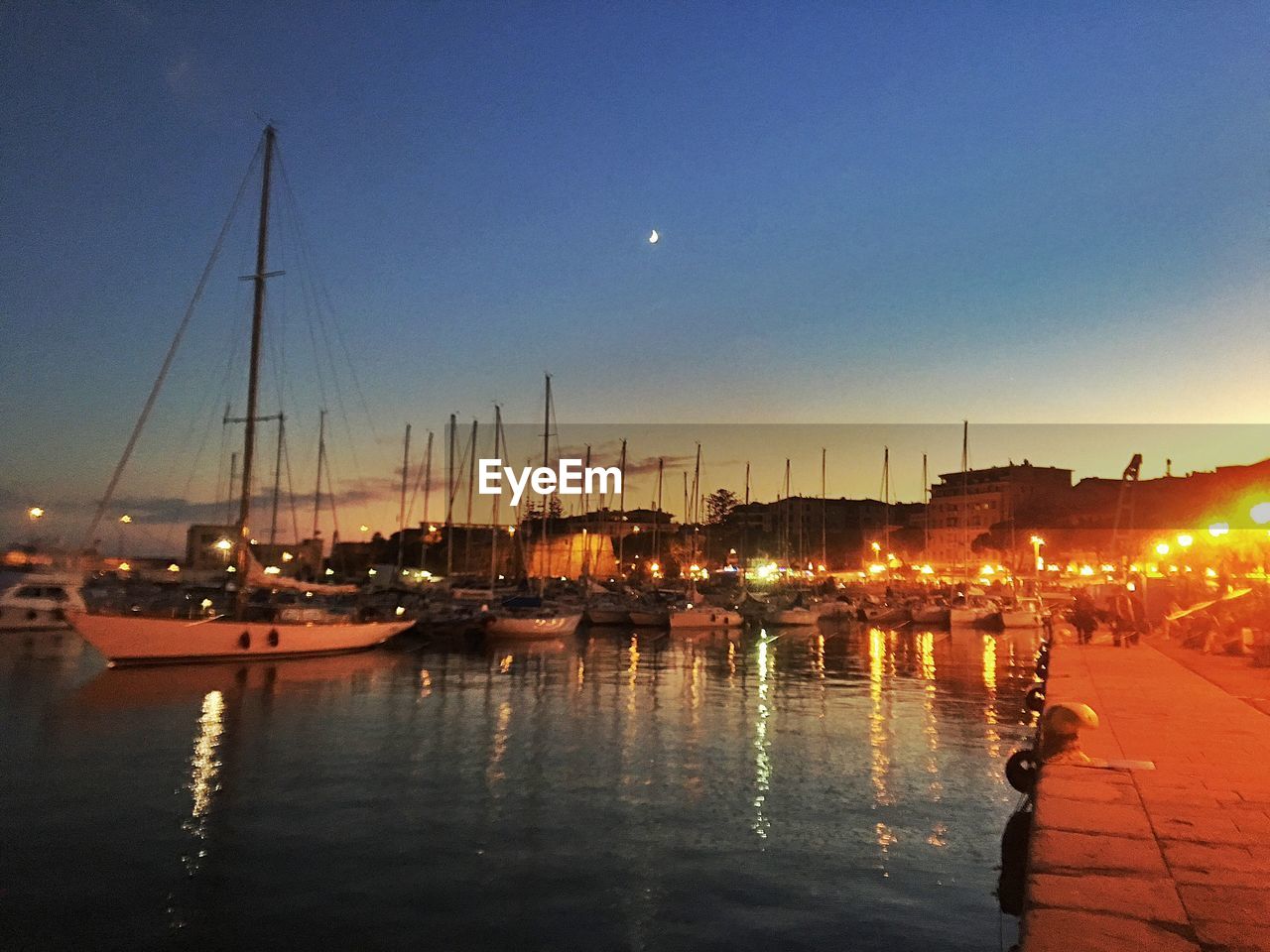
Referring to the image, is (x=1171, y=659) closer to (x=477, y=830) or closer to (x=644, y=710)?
(x=644, y=710)

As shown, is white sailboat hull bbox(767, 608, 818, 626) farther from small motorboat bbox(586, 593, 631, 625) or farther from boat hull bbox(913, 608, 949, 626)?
small motorboat bbox(586, 593, 631, 625)

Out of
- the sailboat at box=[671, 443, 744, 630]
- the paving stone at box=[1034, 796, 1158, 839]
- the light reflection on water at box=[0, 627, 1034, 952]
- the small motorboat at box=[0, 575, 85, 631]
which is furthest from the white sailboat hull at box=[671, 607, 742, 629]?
the paving stone at box=[1034, 796, 1158, 839]

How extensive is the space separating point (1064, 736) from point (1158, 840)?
3.51m

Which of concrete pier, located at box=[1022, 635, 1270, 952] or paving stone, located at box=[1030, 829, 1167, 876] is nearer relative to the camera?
concrete pier, located at box=[1022, 635, 1270, 952]

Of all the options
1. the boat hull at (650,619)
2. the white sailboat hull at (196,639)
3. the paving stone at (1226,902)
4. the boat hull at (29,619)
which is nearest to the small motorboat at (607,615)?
the boat hull at (650,619)

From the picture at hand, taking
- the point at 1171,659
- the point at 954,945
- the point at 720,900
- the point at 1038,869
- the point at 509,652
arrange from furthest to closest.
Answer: the point at 509,652, the point at 1171,659, the point at 720,900, the point at 954,945, the point at 1038,869

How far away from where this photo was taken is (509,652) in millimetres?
45531

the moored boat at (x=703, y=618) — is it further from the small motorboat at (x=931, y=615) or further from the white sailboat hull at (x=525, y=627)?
the small motorboat at (x=931, y=615)

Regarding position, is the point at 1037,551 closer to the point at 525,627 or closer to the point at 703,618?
the point at 703,618

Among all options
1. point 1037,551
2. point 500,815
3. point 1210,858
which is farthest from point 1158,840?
point 1037,551

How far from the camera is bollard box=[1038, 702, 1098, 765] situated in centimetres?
1069

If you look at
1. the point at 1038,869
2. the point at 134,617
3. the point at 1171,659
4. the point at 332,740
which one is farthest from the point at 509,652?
the point at 1038,869

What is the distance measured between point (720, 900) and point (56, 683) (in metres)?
28.0

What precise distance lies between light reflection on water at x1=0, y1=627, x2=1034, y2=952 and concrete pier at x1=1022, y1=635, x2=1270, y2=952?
2405mm
